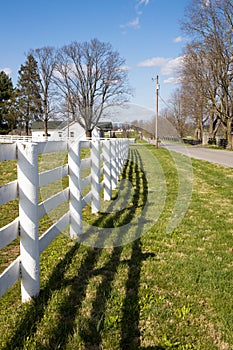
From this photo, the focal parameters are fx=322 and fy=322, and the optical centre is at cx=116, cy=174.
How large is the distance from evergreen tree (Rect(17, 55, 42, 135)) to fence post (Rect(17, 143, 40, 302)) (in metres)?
44.6

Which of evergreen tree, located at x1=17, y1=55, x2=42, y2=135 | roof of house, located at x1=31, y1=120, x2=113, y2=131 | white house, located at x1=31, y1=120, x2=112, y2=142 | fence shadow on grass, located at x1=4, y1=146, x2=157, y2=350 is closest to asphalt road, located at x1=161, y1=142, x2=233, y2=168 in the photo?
roof of house, located at x1=31, y1=120, x2=113, y2=131

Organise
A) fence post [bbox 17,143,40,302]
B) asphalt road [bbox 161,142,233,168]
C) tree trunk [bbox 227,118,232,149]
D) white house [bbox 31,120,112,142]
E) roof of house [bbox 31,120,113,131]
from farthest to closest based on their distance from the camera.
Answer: white house [bbox 31,120,112,142]
roof of house [bbox 31,120,113,131]
tree trunk [bbox 227,118,232,149]
asphalt road [bbox 161,142,233,168]
fence post [bbox 17,143,40,302]

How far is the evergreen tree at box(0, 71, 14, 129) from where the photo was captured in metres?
47.6

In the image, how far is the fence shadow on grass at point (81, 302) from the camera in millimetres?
2244

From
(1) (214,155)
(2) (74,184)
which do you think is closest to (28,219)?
(2) (74,184)

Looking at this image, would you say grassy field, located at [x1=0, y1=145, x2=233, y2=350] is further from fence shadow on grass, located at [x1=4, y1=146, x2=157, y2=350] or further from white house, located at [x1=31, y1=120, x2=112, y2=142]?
white house, located at [x1=31, y1=120, x2=112, y2=142]

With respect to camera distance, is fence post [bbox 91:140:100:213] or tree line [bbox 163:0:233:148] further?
tree line [bbox 163:0:233:148]

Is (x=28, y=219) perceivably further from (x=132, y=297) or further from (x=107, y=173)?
(x=107, y=173)

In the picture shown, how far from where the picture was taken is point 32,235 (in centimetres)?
273

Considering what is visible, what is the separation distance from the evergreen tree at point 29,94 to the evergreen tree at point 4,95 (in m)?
2.45

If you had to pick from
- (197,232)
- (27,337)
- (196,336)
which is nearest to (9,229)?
(27,337)

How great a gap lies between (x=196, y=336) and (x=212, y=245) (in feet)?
6.32

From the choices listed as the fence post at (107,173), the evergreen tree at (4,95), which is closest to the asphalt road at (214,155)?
the fence post at (107,173)

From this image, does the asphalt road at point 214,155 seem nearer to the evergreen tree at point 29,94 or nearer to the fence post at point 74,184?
the fence post at point 74,184
